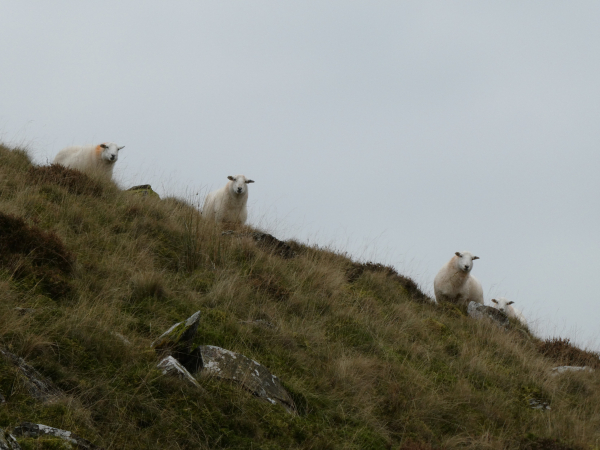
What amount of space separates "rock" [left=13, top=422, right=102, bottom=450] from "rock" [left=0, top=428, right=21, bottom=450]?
0.30m

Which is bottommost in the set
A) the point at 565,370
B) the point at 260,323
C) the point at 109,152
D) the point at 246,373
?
the point at 246,373

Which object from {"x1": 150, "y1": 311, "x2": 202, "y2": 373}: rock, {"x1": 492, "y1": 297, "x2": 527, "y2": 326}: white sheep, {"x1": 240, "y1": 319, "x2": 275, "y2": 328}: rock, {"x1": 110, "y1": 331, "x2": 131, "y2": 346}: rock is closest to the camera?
{"x1": 110, "y1": 331, "x2": 131, "y2": 346}: rock

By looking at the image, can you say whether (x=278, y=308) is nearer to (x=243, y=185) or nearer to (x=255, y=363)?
(x=255, y=363)

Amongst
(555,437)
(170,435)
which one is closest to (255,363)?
(170,435)

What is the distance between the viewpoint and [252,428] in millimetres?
4820

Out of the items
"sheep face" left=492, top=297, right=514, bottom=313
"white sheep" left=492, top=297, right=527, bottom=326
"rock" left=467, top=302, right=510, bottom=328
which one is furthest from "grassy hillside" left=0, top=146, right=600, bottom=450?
"sheep face" left=492, top=297, right=514, bottom=313

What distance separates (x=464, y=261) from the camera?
46.6 ft

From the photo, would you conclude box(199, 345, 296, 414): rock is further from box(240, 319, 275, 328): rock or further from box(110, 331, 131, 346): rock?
box(240, 319, 275, 328): rock

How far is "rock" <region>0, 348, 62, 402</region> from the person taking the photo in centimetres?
421

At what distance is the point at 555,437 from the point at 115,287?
5.31 metres

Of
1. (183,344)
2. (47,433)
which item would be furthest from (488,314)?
(47,433)

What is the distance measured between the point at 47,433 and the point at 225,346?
2.44m

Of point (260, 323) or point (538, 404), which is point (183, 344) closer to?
point (260, 323)

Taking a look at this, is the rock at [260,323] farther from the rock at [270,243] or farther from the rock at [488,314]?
the rock at [488,314]
